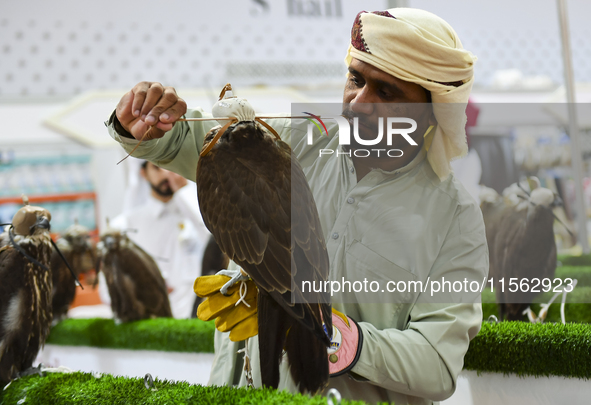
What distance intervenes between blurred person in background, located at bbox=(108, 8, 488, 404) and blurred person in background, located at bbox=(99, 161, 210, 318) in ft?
6.56

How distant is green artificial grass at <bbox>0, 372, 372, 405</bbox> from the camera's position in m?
→ 0.56

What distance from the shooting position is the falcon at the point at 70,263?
1955 millimetres

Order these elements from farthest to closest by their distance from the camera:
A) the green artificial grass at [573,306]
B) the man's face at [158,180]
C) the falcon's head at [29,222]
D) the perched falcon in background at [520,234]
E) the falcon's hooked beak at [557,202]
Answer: the man's face at [158,180] → the falcon's hooked beak at [557,202] → the perched falcon in background at [520,234] → the green artificial grass at [573,306] → the falcon's head at [29,222]

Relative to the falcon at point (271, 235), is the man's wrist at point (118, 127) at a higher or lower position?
higher

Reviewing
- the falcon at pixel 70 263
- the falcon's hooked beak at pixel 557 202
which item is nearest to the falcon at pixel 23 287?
the falcon at pixel 70 263

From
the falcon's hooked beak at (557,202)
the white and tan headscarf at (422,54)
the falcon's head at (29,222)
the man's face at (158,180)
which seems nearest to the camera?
the white and tan headscarf at (422,54)

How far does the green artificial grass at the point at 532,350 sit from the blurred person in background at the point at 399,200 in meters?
0.45

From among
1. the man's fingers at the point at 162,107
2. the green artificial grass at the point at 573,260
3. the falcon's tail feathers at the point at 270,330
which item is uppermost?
the man's fingers at the point at 162,107

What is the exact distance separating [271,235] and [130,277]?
1.64m

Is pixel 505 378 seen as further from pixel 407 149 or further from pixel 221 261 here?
pixel 221 261

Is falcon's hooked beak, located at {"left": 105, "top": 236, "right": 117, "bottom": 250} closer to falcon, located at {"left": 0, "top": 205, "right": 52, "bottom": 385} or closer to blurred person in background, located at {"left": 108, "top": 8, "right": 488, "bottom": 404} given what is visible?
falcon, located at {"left": 0, "top": 205, "right": 52, "bottom": 385}

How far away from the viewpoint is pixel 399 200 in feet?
2.19

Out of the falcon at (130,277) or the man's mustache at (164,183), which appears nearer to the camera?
the falcon at (130,277)

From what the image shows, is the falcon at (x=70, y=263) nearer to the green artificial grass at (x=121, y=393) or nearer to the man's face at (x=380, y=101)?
the green artificial grass at (x=121, y=393)
